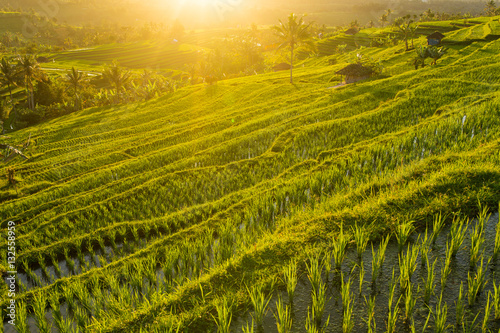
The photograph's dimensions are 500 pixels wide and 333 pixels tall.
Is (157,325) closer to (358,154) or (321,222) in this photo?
(321,222)

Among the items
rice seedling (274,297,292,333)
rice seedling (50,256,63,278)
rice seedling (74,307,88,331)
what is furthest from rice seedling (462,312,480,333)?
rice seedling (50,256,63,278)

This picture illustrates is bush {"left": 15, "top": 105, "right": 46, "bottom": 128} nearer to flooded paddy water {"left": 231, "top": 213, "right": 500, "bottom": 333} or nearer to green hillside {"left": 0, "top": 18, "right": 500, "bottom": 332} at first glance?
green hillside {"left": 0, "top": 18, "right": 500, "bottom": 332}

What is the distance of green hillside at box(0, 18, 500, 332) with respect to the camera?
424 centimetres

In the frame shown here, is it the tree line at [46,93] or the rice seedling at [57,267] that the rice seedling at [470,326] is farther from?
the tree line at [46,93]

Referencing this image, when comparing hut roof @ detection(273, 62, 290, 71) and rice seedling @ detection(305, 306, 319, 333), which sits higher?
hut roof @ detection(273, 62, 290, 71)

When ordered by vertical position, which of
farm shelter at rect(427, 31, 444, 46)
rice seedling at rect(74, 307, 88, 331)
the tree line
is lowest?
rice seedling at rect(74, 307, 88, 331)

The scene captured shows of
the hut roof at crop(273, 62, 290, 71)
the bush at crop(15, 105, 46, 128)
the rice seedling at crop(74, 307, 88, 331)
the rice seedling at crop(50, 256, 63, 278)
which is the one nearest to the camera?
the rice seedling at crop(74, 307, 88, 331)

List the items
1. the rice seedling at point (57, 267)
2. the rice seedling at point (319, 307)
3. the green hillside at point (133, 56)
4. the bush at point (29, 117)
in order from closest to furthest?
the rice seedling at point (319, 307), the rice seedling at point (57, 267), the bush at point (29, 117), the green hillside at point (133, 56)

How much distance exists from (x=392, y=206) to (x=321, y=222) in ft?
4.39

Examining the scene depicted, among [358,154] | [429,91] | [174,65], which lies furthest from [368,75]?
[174,65]

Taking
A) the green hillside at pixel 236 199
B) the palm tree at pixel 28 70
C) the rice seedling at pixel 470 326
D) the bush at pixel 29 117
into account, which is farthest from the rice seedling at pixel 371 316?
the palm tree at pixel 28 70

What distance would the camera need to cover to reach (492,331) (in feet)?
9.23

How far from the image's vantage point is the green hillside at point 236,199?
4.24 metres

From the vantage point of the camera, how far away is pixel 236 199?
8.05 meters
